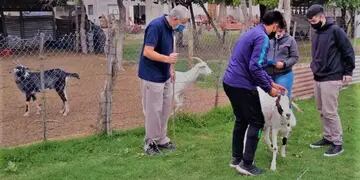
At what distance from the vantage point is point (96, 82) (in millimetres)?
11250

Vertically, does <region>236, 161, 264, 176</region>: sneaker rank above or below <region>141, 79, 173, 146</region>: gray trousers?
below

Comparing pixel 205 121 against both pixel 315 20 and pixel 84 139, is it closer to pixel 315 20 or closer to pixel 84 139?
pixel 84 139

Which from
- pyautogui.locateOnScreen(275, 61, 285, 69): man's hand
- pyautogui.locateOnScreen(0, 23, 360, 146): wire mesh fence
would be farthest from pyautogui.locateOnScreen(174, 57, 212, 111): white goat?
pyautogui.locateOnScreen(275, 61, 285, 69): man's hand

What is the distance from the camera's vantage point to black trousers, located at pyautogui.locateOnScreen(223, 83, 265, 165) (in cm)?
434

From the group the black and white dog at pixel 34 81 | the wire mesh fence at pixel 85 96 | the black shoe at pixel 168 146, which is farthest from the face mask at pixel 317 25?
the black and white dog at pixel 34 81

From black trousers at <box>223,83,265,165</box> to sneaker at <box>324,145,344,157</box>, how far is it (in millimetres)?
1144

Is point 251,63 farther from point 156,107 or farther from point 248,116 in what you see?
point 156,107

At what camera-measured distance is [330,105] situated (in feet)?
17.0

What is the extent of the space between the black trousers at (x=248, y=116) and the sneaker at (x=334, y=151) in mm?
1144

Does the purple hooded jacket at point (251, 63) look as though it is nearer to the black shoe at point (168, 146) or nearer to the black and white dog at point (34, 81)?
the black shoe at point (168, 146)

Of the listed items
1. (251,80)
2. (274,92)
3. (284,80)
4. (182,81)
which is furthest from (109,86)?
(274,92)

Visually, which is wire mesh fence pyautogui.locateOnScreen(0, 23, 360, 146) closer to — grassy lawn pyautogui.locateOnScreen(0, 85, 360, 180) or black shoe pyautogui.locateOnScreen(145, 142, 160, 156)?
grassy lawn pyautogui.locateOnScreen(0, 85, 360, 180)

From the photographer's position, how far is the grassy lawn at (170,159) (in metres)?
4.72

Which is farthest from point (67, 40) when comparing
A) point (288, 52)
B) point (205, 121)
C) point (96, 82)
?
point (288, 52)
